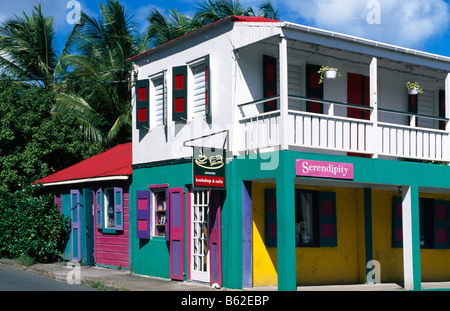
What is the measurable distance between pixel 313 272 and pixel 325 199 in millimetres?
1676

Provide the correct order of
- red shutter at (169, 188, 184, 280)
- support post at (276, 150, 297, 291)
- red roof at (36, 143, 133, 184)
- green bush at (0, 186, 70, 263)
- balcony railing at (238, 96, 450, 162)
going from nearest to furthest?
support post at (276, 150, 297, 291) → balcony railing at (238, 96, 450, 162) → red shutter at (169, 188, 184, 280) → red roof at (36, 143, 133, 184) → green bush at (0, 186, 70, 263)

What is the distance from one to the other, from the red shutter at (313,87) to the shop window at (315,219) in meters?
1.90

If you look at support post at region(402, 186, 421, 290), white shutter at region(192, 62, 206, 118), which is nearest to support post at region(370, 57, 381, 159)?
support post at region(402, 186, 421, 290)

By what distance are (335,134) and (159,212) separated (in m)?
5.10

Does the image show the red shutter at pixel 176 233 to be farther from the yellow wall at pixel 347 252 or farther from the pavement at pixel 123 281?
the yellow wall at pixel 347 252

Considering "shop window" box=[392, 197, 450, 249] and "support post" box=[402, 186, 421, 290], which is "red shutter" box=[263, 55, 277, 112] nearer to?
"support post" box=[402, 186, 421, 290]

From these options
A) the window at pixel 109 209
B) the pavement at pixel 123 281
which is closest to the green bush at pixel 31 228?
the pavement at pixel 123 281

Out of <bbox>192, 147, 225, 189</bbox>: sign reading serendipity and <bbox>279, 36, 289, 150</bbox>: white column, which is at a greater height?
<bbox>279, 36, 289, 150</bbox>: white column

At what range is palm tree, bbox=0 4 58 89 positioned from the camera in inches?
1174

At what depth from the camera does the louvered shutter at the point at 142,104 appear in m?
16.4

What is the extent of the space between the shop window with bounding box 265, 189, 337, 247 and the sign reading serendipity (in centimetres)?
218

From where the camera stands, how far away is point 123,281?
14.6 m

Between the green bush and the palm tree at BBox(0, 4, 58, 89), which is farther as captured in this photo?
the palm tree at BBox(0, 4, 58, 89)
